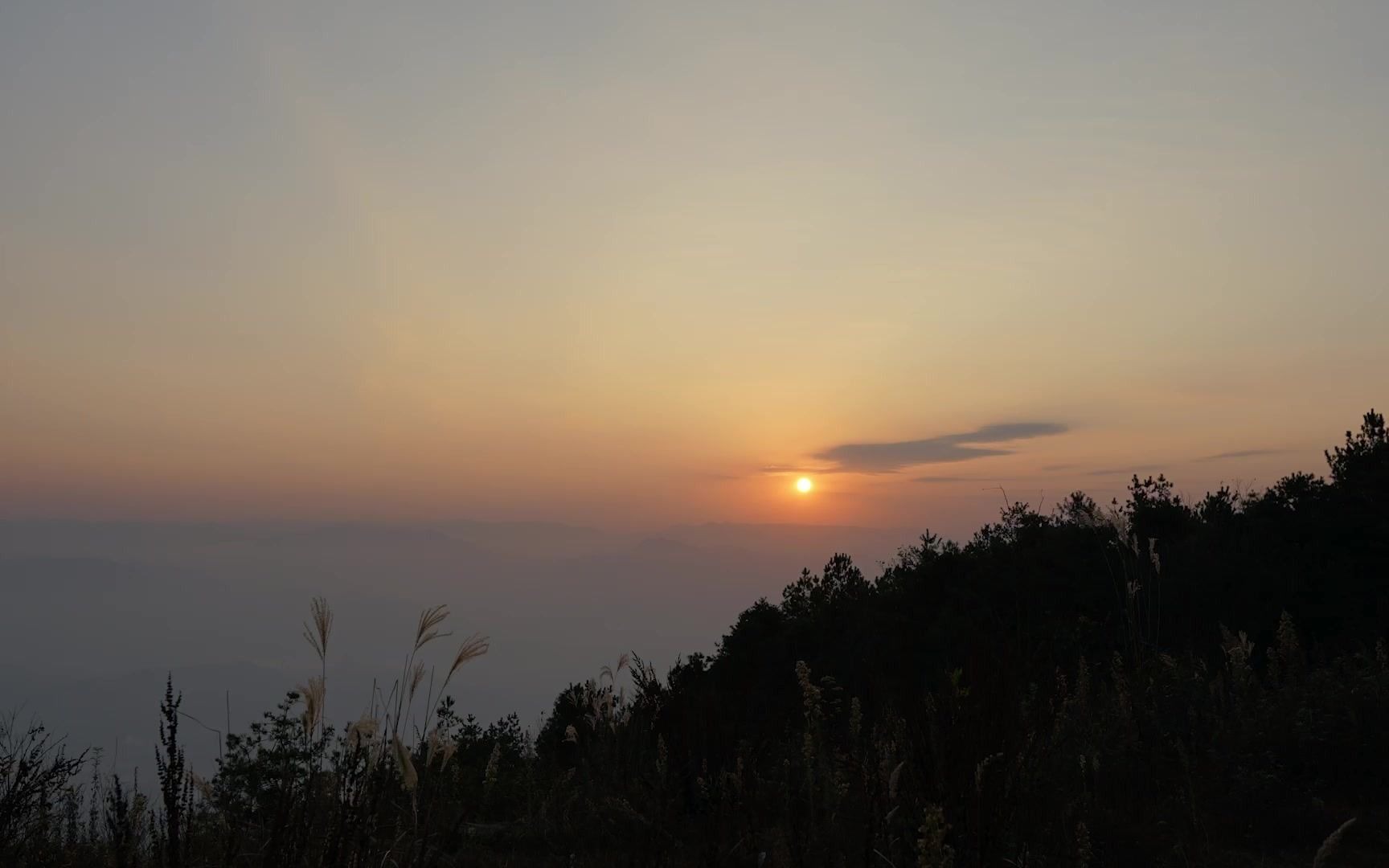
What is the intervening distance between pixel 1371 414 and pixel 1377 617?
3.95 meters

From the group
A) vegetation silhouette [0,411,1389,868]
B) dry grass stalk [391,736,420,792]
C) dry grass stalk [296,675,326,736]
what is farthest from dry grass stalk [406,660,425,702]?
dry grass stalk [391,736,420,792]

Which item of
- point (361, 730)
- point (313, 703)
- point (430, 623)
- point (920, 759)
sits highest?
point (430, 623)

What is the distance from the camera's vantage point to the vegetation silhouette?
12.1 feet

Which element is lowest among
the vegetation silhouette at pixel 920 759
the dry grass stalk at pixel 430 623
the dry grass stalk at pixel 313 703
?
the vegetation silhouette at pixel 920 759

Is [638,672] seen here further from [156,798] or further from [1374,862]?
[1374,862]

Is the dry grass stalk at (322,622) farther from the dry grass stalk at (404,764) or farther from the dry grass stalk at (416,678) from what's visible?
the dry grass stalk at (404,764)

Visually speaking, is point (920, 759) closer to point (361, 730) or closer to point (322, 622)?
point (361, 730)

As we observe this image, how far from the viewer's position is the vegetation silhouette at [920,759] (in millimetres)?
3703

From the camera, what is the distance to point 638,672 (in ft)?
29.4

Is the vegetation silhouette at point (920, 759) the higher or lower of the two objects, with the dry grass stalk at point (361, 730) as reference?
lower

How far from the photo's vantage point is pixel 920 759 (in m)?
4.55

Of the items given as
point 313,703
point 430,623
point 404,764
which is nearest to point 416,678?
point 430,623

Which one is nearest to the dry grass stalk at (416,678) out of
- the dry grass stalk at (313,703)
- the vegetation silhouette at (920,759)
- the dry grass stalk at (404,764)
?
the vegetation silhouette at (920,759)

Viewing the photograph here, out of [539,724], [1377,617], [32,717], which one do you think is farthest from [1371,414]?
[32,717]
